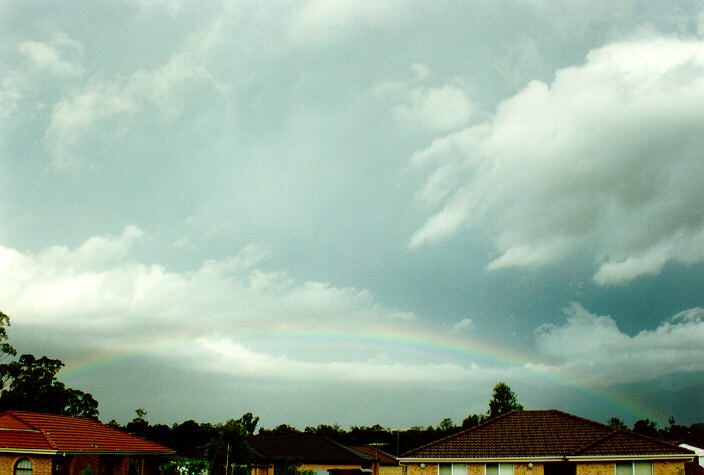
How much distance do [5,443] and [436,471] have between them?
81.7 ft

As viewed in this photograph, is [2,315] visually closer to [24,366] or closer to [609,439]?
[24,366]

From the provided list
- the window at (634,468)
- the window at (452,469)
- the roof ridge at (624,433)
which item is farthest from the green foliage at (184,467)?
the window at (634,468)

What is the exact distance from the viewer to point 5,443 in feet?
113

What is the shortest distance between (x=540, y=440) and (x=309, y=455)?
86.7 ft

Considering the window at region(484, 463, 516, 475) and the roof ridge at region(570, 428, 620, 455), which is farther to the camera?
the window at region(484, 463, 516, 475)

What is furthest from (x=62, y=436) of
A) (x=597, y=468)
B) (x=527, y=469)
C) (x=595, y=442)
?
(x=595, y=442)

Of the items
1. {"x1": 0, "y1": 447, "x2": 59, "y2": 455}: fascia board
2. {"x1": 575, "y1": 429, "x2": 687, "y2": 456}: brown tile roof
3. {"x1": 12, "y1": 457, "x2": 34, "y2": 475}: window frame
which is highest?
{"x1": 575, "y1": 429, "x2": 687, "y2": 456}: brown tile roof

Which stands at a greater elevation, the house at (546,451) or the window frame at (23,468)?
the house at (546,451)

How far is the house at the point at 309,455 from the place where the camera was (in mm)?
56719

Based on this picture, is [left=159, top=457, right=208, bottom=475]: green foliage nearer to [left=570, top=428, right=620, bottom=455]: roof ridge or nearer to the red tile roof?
the red tile roof

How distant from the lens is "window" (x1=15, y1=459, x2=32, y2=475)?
3444cm

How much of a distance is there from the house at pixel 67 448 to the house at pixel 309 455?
12.9 m

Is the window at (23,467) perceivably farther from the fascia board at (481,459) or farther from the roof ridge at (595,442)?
the roof ridge at (595,442)

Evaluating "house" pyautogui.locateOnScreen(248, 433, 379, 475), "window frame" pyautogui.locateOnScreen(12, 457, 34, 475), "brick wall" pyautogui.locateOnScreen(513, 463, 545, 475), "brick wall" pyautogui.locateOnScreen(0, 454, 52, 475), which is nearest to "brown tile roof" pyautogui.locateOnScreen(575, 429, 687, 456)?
"brick wall" pyautogui.locateOnScreen(513, 463, 545, 475)
